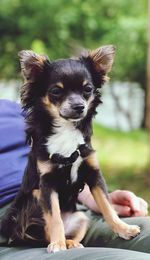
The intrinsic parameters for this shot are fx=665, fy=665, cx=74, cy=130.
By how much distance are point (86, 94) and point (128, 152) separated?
5.95 meters

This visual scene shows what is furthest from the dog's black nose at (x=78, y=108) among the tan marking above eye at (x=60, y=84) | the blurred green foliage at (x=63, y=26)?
the blurred green foliage at (x=63, y=26)

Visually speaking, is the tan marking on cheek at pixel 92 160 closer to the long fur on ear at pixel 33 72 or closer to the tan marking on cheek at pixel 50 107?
the tan marking on cheek at pixel 50 107

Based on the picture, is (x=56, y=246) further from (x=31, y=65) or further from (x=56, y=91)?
(x=31, y=65)

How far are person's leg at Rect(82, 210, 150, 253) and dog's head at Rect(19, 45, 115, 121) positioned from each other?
54cm

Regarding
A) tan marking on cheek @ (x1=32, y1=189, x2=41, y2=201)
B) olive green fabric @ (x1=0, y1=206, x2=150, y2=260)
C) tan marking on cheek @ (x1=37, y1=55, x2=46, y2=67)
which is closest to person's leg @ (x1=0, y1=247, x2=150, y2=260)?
olive green fabric @ (x1=0, y1=206, x2=150, y2=260)

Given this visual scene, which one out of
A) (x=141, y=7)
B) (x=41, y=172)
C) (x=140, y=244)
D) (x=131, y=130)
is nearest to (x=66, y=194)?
(x=41, y=172)

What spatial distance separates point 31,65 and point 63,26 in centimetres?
725

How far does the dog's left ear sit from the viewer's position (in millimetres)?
2723

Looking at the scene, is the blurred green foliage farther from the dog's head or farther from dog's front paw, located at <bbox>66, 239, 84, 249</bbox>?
dog's front paw, located at <bbox>66, 239, 84, 249</bbox>

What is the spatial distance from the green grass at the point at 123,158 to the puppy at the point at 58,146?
3.21m

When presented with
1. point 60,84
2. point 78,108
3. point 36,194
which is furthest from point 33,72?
point 36,194

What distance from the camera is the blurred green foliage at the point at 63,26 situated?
9.34 metres

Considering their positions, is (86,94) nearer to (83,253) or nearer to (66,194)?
(66,194)

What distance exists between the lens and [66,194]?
9.11 ft
